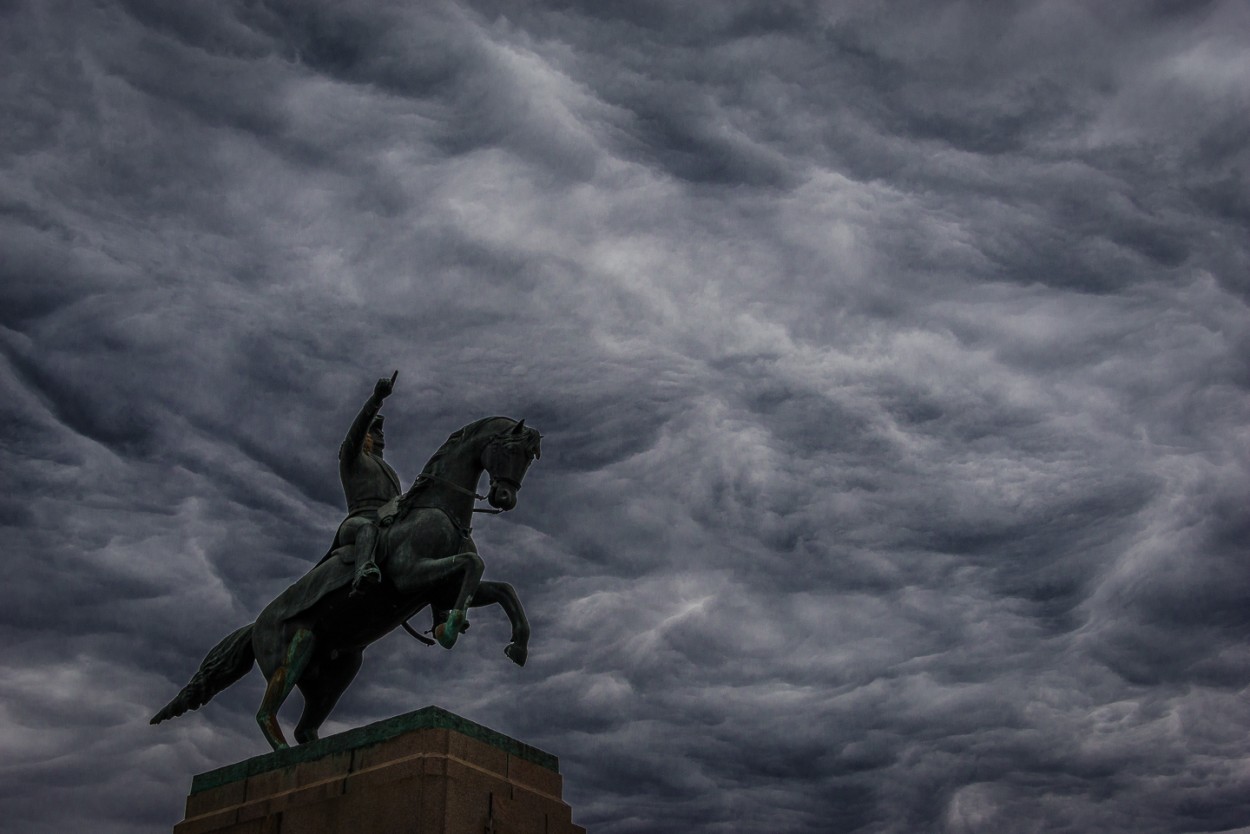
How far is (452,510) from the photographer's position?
15.8 metres

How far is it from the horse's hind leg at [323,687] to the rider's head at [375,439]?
305 cm

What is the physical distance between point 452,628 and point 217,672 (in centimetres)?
445

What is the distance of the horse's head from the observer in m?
15.9

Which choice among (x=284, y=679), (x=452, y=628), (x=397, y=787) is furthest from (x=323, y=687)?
(x=397, y=787)

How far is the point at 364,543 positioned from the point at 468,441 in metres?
2.02

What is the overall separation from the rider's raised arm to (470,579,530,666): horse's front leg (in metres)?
2.95

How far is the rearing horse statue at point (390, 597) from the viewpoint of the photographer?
49.2 ft

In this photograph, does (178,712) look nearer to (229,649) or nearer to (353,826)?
(229,649)

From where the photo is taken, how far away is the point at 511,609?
49.1 ft

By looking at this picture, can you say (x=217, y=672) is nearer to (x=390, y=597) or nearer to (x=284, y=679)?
(x=284, y=679)

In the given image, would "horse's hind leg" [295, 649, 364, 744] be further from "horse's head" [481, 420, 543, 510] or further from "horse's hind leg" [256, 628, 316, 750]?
"horse's head" [481, 420, 543, 510]

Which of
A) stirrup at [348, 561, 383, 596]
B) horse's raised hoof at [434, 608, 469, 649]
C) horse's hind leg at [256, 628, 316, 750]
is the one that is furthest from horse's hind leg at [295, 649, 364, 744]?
horse's raised hoof at [434, 608, 469, 649]

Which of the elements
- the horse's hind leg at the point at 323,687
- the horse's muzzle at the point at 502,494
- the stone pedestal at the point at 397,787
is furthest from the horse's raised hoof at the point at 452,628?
the horse's hind leg at the point at 323,687

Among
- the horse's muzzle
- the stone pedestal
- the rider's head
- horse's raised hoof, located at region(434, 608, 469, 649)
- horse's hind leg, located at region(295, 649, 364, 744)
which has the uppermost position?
the rider's head
